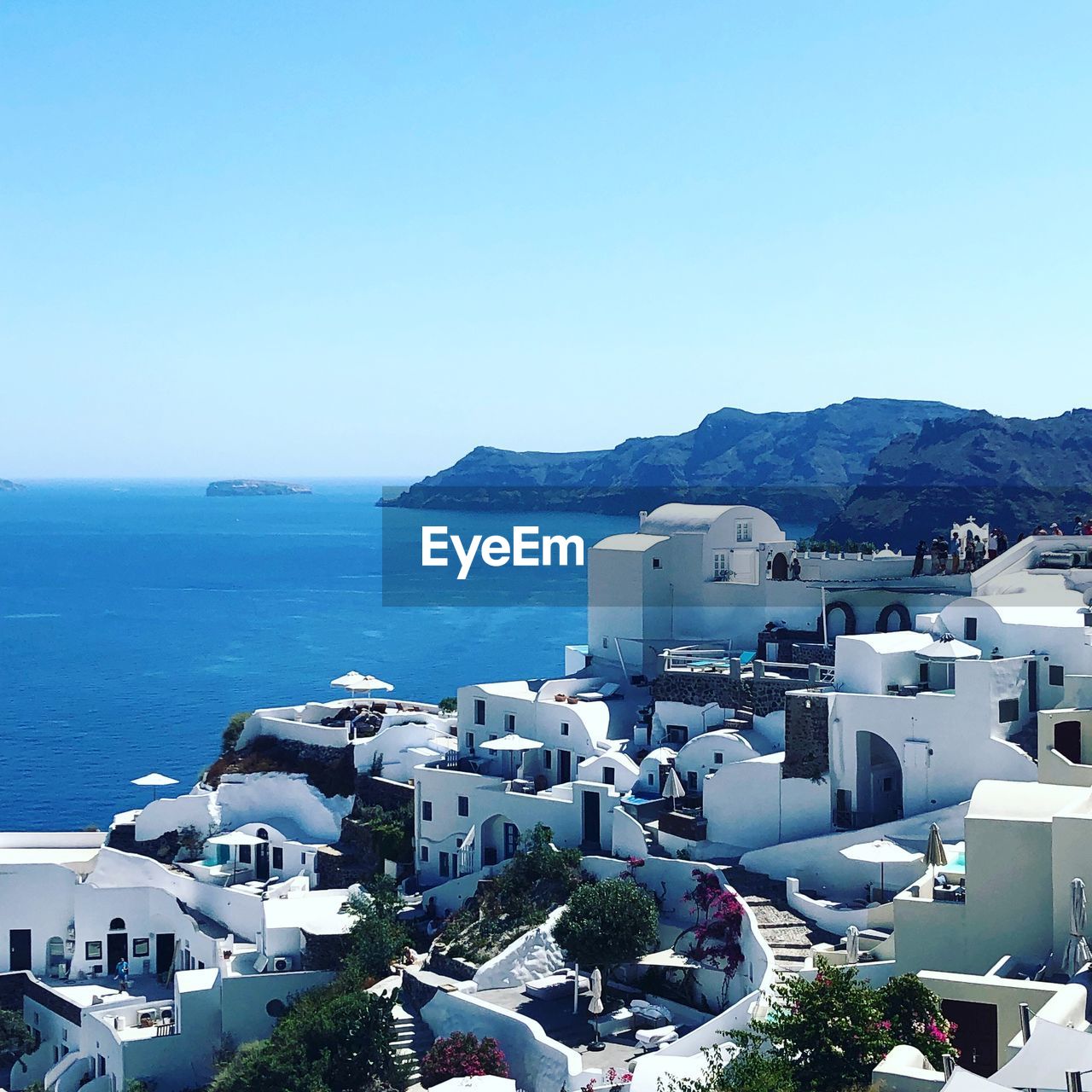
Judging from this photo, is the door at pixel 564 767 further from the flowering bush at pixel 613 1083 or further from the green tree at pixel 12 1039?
the green tree at pixel 12 1039

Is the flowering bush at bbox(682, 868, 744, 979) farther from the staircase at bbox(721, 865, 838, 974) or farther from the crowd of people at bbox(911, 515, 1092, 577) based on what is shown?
the crowd of people at bbox(911, 515, 1092, 577)

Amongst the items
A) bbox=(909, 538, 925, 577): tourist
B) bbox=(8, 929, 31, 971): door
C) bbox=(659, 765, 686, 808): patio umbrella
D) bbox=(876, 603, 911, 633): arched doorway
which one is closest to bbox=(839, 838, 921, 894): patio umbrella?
bbox=(659, 765, 686, 808): patio umbrella

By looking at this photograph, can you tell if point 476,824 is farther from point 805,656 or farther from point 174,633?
point 174,633

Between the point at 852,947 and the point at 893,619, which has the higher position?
the point at 893,619

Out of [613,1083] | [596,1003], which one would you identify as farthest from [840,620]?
[613,1083]

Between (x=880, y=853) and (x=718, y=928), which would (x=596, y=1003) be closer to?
(x=718, y=928)

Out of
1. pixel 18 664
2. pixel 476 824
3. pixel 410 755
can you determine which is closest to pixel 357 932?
pixel 476 824
